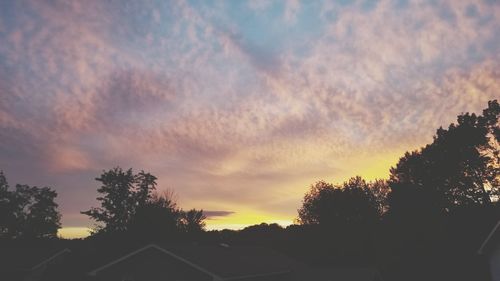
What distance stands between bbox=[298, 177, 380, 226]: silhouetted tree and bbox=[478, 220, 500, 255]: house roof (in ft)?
161

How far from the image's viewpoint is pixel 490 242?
23.2m

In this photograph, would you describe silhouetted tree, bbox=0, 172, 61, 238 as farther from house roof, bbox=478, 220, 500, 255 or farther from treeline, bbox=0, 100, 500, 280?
house roof, bbox=478, 220, 500, 255

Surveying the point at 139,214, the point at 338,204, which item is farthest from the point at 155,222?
the point at 338,204

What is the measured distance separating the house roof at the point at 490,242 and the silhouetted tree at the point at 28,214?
91.2 metres

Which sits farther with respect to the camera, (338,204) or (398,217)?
(338,204)

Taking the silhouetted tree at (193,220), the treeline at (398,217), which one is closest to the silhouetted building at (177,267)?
the treeline at (398,217)

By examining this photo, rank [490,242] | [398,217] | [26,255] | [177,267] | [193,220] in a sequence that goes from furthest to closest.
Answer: [193,220] < [398,217] < [26,255] < [177,267] < [490,242]

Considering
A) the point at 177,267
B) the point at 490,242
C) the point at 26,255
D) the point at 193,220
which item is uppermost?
the point at 193,220

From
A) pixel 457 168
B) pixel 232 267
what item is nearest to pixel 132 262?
pixel 232 267

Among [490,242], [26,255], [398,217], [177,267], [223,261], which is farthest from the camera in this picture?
[398,217]

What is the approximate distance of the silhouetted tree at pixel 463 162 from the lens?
2263 inches

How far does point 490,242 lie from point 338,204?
56.4 m

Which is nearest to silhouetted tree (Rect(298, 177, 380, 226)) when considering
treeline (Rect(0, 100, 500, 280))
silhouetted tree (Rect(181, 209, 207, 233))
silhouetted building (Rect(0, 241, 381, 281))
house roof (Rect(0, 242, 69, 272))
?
treeline (Rect(0, 100, 500, 280))

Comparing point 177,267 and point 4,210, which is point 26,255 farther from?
point 4,210
